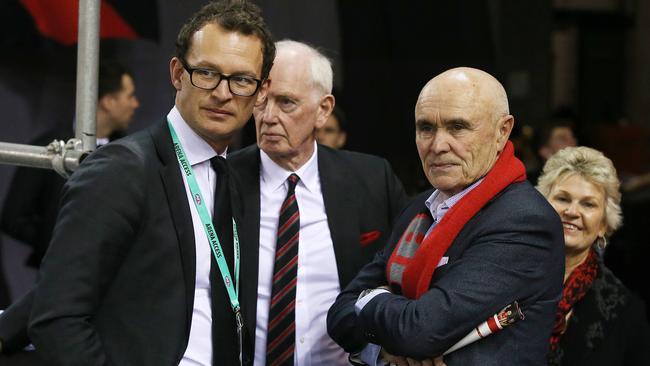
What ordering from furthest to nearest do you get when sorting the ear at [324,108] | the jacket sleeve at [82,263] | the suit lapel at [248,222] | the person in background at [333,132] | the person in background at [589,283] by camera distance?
the person in background at [333,132]
the ear at [324,108]
the person in background at [589,283]
the suit lapel at [248,222]
the jacket sleeve at [82,263]

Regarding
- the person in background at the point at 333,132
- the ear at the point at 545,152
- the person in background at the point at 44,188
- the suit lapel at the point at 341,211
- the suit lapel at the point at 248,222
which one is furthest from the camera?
the ear at the point at 545,152

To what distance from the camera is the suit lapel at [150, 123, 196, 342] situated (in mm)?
2504

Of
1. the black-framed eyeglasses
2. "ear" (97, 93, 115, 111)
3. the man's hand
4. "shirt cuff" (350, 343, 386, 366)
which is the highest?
the black-framed eyeglasses

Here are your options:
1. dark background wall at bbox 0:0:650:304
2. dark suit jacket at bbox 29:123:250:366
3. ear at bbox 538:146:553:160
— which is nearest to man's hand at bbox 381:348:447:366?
dark suit jacket at bbox 29:123:250:366

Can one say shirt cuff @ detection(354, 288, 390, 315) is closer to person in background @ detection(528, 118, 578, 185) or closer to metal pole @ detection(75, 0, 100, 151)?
metal pole @ detection(75, 0, 100, 151)

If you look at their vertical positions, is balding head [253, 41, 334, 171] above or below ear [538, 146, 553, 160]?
above

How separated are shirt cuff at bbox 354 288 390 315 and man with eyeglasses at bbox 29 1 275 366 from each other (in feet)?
1.06

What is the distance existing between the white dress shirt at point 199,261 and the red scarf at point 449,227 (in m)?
0.54

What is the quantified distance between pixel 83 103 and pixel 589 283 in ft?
6.26

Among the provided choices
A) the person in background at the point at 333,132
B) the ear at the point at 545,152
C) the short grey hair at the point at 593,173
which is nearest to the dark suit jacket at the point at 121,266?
the short grey hair at the point at 593,173

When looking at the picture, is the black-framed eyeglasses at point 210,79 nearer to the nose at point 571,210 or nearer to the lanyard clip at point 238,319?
the lanyard clip at point 238,319

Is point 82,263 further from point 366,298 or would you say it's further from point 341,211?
point 341,211

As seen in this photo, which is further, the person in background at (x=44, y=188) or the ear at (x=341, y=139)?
the ear at (x=341, y=139)

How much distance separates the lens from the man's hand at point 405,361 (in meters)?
2.56
